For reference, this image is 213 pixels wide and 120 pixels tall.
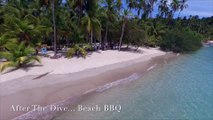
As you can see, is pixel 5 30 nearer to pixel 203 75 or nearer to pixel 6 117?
pixel 6 117

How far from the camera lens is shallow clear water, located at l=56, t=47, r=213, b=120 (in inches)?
518

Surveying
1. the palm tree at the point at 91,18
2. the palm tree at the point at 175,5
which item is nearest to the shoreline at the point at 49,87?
the palm tree at the point at 91,18

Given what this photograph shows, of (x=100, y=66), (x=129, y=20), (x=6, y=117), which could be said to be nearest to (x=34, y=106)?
(x=6, y=117)

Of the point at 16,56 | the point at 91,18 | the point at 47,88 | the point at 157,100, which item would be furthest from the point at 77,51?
the point at 157,100

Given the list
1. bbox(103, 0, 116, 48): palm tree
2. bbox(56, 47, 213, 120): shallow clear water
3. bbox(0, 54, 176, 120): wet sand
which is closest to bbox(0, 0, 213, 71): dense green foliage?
bbox(103, 0, 116, 48): palm tree

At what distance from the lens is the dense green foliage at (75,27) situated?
25172 mm

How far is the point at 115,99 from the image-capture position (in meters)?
15.8

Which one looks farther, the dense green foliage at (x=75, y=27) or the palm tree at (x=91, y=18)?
the palm tree at (x=91, y=18)

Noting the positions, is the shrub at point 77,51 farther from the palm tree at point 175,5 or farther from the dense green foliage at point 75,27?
the palm tree at point 175,5

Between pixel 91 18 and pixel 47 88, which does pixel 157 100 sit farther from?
pixel 91 18

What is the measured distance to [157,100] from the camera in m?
16.1

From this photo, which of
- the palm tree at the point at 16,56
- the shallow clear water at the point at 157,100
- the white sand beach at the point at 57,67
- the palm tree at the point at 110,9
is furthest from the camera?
the palm tree at the point at 110,9

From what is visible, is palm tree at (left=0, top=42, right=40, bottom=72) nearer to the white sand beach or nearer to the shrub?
the white sand beach

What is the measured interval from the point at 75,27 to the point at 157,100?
1967 centimetres
